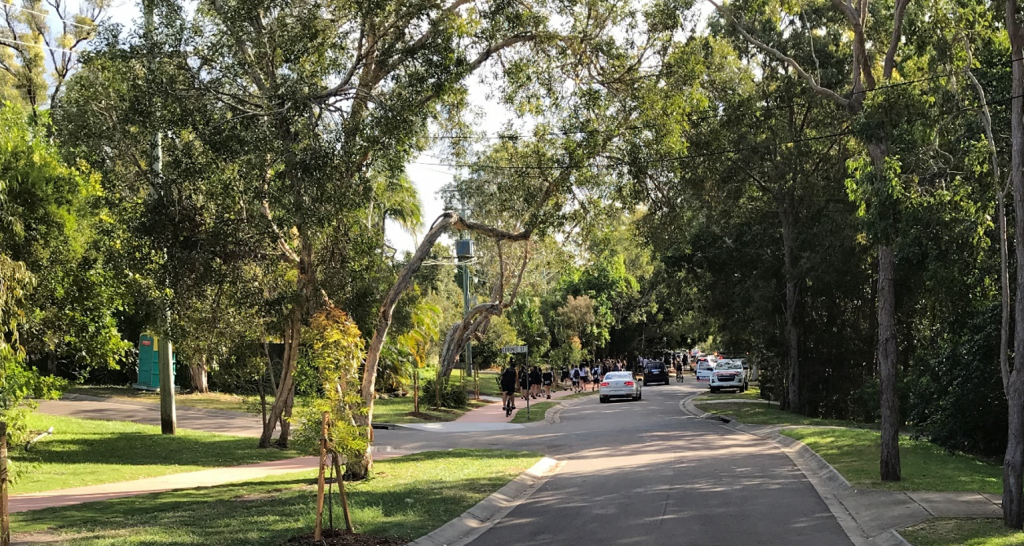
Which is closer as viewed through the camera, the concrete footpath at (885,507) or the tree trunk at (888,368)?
the concrete footpath at (885,507)

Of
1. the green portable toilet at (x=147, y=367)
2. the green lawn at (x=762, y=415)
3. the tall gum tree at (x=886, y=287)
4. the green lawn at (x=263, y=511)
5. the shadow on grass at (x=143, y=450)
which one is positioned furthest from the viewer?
the green portable toilet at (x=147, y=367)

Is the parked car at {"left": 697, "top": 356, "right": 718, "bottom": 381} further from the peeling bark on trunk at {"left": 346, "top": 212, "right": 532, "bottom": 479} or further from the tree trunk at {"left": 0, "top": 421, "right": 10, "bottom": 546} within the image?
the tree trunk at {"left": 0, "top": 421, "right": 10, "bottom": 546}

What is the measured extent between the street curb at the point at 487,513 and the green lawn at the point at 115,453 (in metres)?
6.47

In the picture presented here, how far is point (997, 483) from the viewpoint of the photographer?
13.6 metres

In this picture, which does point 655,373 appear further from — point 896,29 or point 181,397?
point 896,29

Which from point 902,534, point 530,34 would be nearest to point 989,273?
point 902,534

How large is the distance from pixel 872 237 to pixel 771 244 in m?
20.0

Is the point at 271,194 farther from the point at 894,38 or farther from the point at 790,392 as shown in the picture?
the point at 790,392

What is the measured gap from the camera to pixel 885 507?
1181 cm

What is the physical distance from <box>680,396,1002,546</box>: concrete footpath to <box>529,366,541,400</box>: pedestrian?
2609 cm

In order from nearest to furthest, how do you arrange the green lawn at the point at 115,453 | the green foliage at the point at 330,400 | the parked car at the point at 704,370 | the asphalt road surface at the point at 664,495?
the green foliage at the point at 330,400 < the asphalt road surface at the point at 664,495 < the green lawn at the point at 115,453 < the parked car at the point at 704,370

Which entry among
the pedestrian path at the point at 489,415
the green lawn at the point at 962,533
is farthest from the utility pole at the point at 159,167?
the pedestrian path at the point at 489,415

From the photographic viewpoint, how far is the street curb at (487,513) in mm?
10570

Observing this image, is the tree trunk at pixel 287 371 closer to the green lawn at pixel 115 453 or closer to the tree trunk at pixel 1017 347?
the green lawn at pixel 115 453
